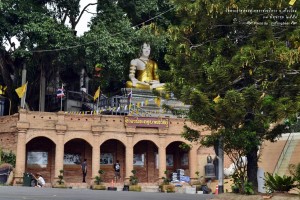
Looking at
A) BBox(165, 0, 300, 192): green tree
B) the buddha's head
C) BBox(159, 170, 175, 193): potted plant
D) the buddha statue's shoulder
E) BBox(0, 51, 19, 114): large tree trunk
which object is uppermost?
the buddha's head

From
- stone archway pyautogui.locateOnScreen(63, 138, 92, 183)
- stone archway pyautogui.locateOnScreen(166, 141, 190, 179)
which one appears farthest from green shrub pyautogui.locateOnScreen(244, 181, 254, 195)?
stone archway pyautogui.locateOnScreen(166, 141, 190, 179)

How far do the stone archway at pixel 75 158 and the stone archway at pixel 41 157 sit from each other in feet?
3.22

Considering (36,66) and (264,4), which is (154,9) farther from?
(264,4)

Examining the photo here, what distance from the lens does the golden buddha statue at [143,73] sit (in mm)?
34688

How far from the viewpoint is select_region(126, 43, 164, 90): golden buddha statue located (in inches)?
1366

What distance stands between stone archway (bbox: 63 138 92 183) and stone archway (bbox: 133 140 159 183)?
3.48 metres

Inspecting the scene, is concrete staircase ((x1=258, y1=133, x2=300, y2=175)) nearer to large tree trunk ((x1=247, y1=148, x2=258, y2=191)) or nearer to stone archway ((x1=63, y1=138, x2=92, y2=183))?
large tree trunk ((x1=247, y1=148, x2=258, y2=191))

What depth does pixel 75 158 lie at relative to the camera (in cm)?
2942

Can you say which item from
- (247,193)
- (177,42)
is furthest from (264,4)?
(247,193)

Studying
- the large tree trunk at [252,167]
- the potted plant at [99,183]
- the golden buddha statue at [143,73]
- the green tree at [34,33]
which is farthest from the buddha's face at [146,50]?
the large tree trunk at [252,167]

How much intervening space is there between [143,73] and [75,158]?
9.33 meters

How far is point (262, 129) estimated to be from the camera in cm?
1248

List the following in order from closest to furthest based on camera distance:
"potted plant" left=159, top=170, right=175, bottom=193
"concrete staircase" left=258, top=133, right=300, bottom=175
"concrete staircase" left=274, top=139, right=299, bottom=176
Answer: "concrete staircase" left=274, top=139, right=299, bottom=176
"concrete staircase" left=258, top=133, right=300, bottom=175
"potted plant" left=159, top=170, right=175, bottom=193

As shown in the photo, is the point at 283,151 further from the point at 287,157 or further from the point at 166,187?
the point at 166,187
